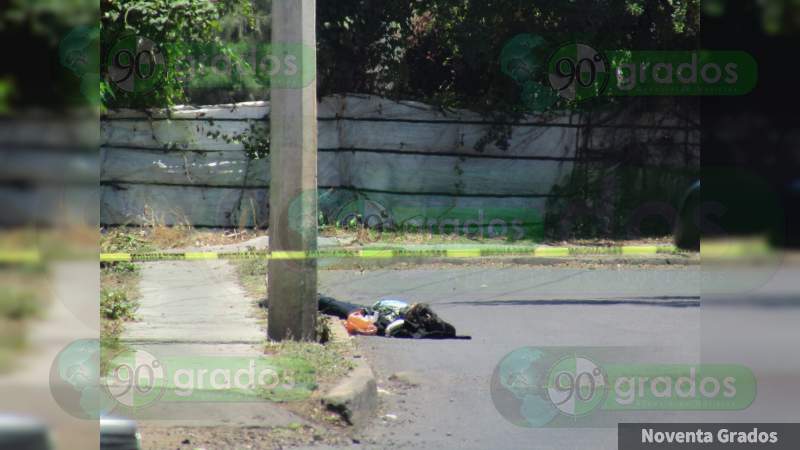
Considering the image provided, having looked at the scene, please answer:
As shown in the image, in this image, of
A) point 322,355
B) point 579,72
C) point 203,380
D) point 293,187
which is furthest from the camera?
point 579,72

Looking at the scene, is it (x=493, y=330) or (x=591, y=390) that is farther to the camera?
(x=493, y=330)

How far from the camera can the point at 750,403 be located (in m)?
3.79

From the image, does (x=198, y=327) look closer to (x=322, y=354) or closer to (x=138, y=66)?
(x=322, y=354)

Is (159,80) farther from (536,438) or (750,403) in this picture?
(750,403)

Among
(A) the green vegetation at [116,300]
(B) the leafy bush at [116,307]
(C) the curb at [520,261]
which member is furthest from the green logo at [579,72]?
(B) the leafy bush at [116,307]

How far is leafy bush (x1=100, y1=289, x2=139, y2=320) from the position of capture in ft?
21.9

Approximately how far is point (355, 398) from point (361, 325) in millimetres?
2208

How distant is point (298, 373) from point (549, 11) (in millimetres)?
8231

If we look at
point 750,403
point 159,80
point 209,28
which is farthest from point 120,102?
point 750,403

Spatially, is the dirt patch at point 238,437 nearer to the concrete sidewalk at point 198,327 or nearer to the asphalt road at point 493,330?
the concrete sidewalk at point 198,327

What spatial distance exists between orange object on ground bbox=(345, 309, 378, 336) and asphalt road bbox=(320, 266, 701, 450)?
0.61 ft

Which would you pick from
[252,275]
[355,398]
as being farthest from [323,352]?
[252,275]

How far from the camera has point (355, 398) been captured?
4.74m

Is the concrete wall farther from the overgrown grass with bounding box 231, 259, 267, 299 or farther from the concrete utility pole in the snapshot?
the concrete utility pole
